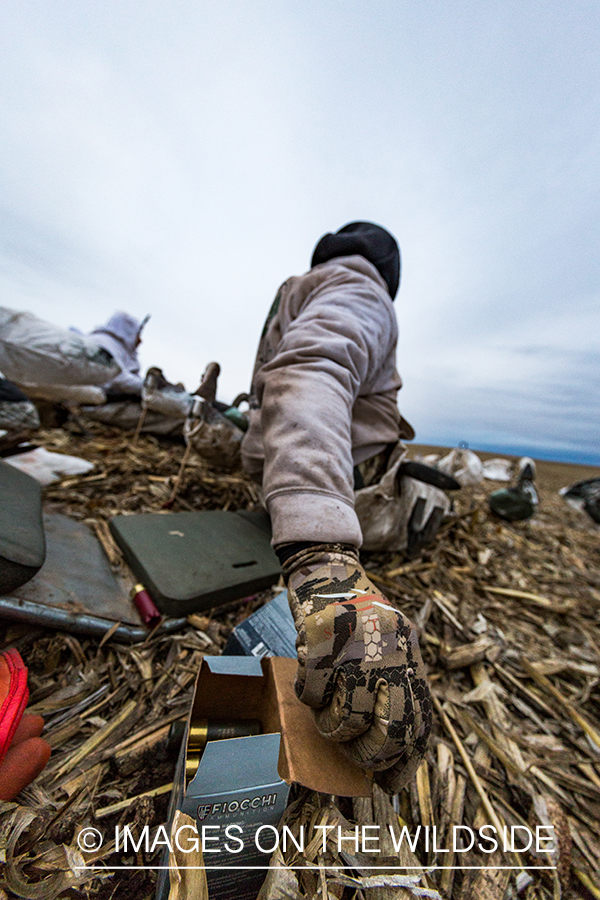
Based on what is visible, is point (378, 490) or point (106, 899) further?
point (378, 490)

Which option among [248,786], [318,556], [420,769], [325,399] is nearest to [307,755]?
[248,786]

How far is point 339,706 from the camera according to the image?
26.5 inches

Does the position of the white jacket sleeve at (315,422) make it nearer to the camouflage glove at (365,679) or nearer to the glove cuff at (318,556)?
Answer: the glove cuff at (318,556)

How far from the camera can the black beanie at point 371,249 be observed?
174 centimetres

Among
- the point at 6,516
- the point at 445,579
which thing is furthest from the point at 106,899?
the point at 445,579

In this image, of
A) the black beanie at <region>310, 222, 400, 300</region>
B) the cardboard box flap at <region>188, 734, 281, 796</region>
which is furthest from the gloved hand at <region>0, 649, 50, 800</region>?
the black beanie at <region>310, 222, 400, 300</region>

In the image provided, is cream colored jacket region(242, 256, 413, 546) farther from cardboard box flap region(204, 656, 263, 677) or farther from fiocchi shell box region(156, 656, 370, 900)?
fiocchi shell box region(156, 656, 370, 900)

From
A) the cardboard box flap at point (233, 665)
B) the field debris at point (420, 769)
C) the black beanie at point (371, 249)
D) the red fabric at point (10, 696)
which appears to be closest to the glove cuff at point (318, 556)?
the cardboard box flap at point (233, 665)

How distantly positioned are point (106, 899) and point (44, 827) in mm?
194

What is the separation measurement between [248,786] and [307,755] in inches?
5.3

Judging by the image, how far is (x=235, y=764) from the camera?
0.61 meters

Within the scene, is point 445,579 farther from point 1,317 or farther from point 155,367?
point 1,317

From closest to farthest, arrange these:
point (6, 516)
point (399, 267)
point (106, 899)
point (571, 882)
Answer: point (106, 899) < point (571, 882) < point (6, 516) < point (399, 267)

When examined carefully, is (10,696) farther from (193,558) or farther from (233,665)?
(193,558)
